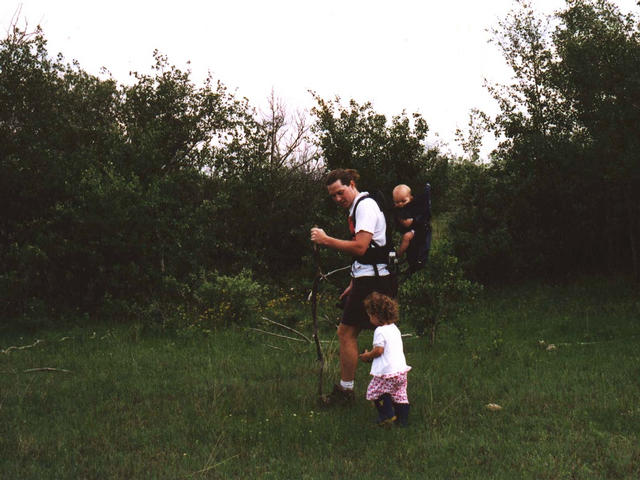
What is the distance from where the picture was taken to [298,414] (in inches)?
Result: 242

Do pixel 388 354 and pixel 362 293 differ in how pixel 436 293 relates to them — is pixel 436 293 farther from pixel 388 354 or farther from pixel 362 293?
pixel 388 354

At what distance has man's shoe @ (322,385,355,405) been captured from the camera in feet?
20.9

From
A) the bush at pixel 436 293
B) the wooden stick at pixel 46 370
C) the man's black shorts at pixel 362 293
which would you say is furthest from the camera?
the bush at pixel 436 293

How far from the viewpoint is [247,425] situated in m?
5.81

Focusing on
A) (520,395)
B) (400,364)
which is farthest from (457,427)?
(520,395)

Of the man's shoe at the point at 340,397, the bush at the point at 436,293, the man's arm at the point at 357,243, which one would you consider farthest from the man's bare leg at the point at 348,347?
the bush at the point at 436,293

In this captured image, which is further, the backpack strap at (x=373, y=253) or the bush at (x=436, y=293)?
the bush at (x=436, y=293)

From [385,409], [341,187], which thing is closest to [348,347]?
[385,409]

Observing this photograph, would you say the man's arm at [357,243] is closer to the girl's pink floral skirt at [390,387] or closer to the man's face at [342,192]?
the man's face at [342,192]

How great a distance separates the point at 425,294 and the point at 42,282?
1038cm

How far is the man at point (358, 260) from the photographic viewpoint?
5.91 meters

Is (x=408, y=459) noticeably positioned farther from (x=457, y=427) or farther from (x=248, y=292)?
(x=248, y=292)

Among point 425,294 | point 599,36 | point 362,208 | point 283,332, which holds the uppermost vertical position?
point 599,36

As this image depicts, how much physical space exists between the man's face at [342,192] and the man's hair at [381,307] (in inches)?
37.9
